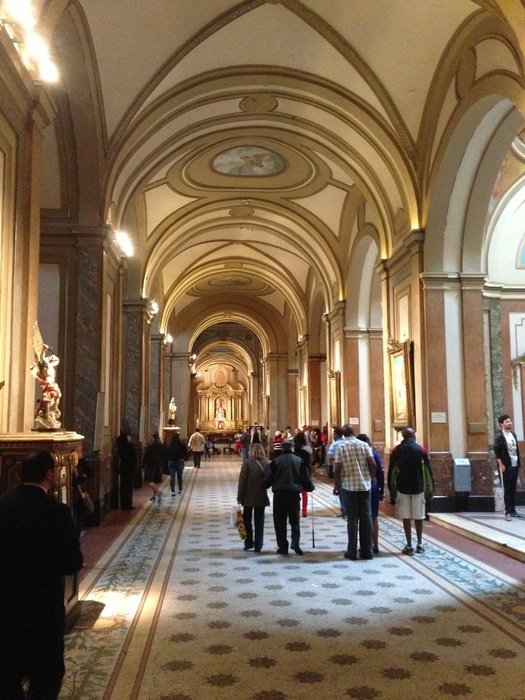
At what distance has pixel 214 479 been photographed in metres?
18.1

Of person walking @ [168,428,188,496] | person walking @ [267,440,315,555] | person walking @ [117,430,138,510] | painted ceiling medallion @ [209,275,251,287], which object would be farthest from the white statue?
painted ceiling medallion @ [209,275,251,287]

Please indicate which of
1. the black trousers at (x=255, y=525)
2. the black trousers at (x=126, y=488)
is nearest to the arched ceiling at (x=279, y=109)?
the black trousers at (x=126, y=488)

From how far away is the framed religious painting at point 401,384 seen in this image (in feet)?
36.2

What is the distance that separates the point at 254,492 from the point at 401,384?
4.93m

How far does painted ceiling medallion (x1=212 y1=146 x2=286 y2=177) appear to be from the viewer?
14141mm

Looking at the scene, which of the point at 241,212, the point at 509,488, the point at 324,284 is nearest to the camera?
the point at 509,488

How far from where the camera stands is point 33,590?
2594 millimetres

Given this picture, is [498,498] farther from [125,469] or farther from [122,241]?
[122,241]

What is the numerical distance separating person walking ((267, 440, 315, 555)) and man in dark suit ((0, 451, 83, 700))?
4.68 m

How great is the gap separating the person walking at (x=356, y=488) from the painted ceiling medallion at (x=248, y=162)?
8.77 meters

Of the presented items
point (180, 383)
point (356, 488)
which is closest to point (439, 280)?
point (356, 488)

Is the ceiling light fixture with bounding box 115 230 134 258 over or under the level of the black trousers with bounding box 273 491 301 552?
over

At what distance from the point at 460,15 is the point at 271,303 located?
69.8ft

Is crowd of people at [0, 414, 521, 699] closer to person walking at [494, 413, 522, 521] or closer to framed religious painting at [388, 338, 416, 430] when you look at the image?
person walking at [494, 413, 522, 521]
